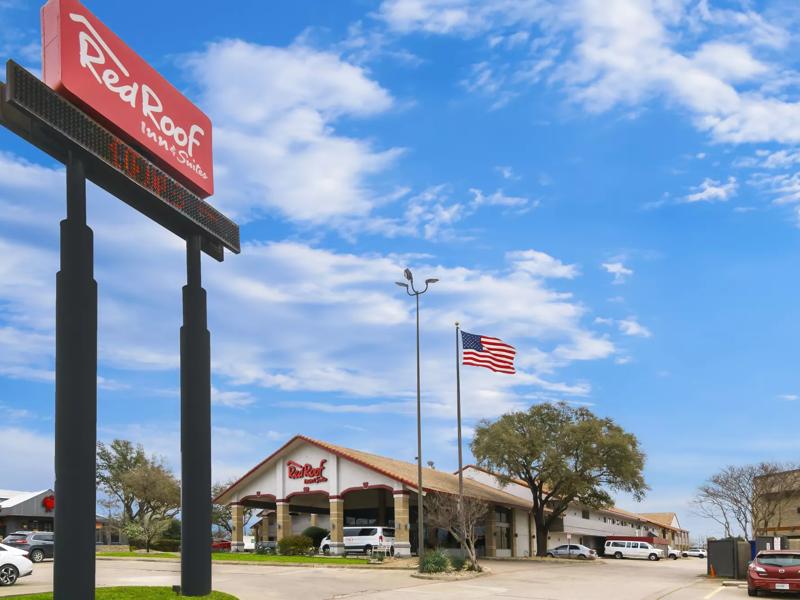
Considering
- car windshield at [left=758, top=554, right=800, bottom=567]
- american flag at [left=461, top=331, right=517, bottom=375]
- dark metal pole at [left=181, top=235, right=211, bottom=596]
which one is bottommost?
Answer: car windshield at [left=758, top=554, right=800, bottom=567]

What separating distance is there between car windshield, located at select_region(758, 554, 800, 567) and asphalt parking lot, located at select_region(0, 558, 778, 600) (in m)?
1.48

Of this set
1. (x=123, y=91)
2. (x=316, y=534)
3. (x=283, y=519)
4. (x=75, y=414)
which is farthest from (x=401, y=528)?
(x=123, y=91)

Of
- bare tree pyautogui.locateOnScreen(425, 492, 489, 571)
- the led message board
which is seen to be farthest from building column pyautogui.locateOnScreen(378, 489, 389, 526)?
the led message board

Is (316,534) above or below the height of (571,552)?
above

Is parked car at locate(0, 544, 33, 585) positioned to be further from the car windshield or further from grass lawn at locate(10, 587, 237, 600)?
the car windshield

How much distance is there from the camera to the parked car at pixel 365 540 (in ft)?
157

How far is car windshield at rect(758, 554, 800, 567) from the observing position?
2508 centimetres

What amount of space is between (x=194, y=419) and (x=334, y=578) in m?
15.3

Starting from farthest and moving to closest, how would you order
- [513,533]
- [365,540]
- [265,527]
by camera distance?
1. [265,527]
2. [513,533]
3. [365,540]

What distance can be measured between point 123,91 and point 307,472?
1519 inches

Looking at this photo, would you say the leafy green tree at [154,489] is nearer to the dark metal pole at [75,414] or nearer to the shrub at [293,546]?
the shrub at [293,546]

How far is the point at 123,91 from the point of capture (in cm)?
1564

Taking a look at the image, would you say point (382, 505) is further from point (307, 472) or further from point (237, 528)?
point (237, 528)

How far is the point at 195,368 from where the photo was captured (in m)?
18.0
